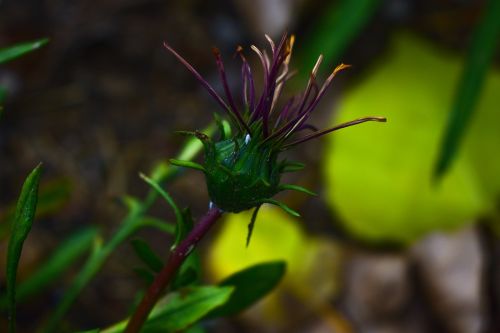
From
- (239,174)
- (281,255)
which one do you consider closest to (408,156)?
(281,255)

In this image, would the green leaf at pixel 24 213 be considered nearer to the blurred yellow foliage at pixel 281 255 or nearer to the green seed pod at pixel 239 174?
the green seed pod at pixel 239 174

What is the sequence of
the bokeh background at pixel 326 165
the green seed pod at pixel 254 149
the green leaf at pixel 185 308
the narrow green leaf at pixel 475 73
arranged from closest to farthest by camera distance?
the green seed pod at pixel 254 149 < the green leaf at pixel 185 308 < the narrow green leaf at pixel 475 73 < the bokeh background at pixel 326 165

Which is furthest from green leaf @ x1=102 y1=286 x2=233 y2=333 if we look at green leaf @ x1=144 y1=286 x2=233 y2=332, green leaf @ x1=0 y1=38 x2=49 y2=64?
green leaf @ x1=0 y1=38 x2=49 y2=64

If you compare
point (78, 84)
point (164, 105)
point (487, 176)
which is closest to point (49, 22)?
point (78, 84)

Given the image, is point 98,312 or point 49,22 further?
point 49,22

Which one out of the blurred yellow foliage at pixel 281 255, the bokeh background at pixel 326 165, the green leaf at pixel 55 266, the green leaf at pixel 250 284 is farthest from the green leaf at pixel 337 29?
the green leaf at pixel 250 284

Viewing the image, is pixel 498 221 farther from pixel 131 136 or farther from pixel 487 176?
pixel 131 136
